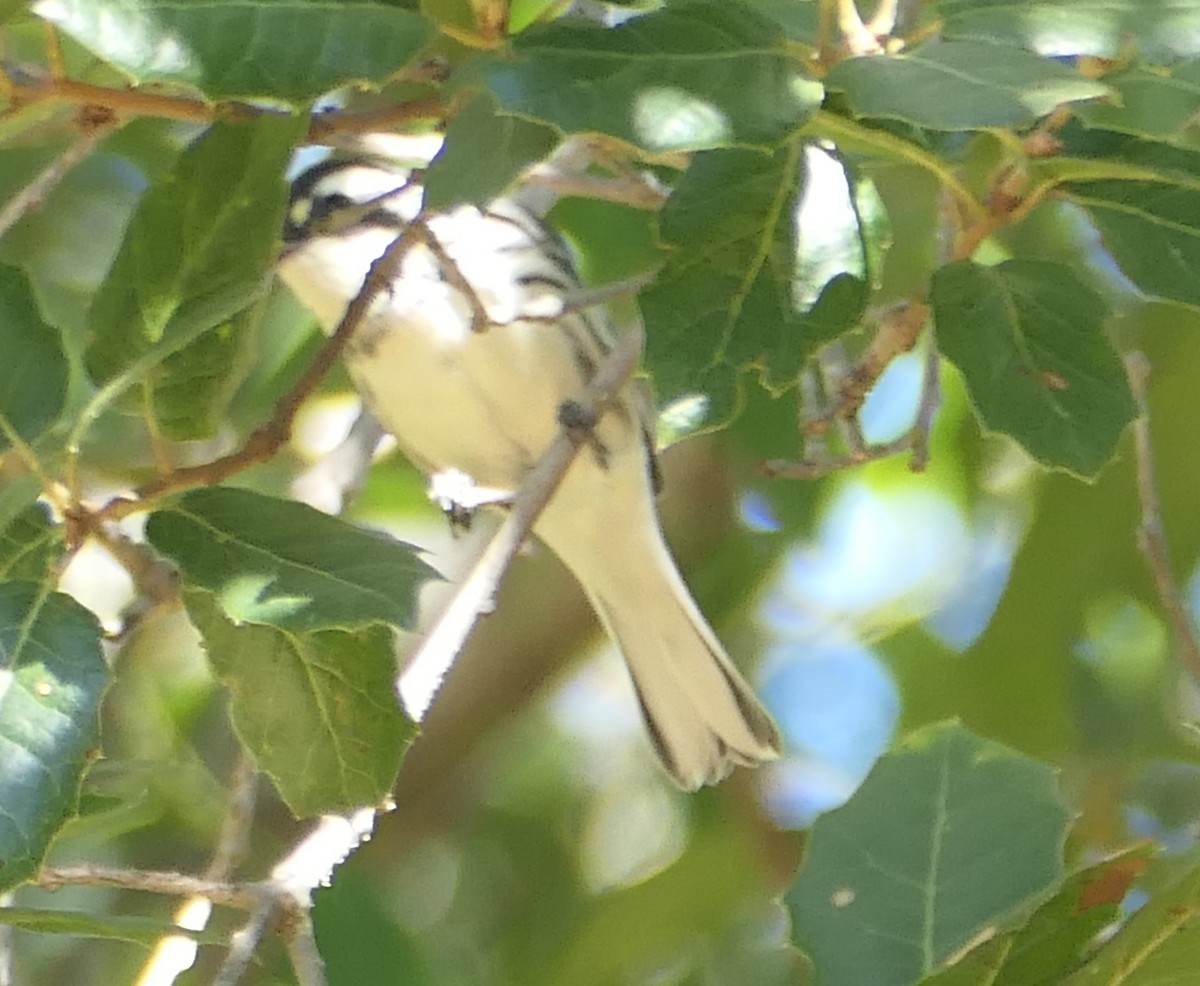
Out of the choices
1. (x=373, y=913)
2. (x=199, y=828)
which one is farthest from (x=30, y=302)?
(x=199, y=828)

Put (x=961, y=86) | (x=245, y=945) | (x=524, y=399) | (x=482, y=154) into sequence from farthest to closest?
(x=524, y=399) < (x=245, y=945) < (x=482, y=154) < (x=961, y=86)

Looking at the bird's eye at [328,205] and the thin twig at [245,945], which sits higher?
the bird's eye at [328,205]

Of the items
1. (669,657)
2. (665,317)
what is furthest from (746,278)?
(669,657)

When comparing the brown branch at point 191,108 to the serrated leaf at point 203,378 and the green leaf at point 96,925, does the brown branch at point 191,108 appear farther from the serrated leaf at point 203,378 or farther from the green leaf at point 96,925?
the green leaf at point 96,925

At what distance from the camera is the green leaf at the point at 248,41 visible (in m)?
0.89

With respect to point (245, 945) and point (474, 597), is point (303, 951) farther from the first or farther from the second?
point (474, 597)

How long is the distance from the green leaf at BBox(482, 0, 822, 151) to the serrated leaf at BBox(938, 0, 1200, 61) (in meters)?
0.11

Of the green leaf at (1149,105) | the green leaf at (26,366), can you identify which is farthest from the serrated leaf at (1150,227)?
the green leaf at (26,366)

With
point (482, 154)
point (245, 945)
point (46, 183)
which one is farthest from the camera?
point (46, 183)

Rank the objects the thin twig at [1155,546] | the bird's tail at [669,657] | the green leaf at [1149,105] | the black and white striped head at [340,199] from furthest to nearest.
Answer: the bird's tail at [669,657], the black and white striped head at [340,199], the thin twig at [1155,546], the green leaf at [1149,105]

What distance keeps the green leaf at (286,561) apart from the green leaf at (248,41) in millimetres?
256

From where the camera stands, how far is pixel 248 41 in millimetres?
954

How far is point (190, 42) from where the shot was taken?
93 cm

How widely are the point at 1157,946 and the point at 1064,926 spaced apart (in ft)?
0.22
